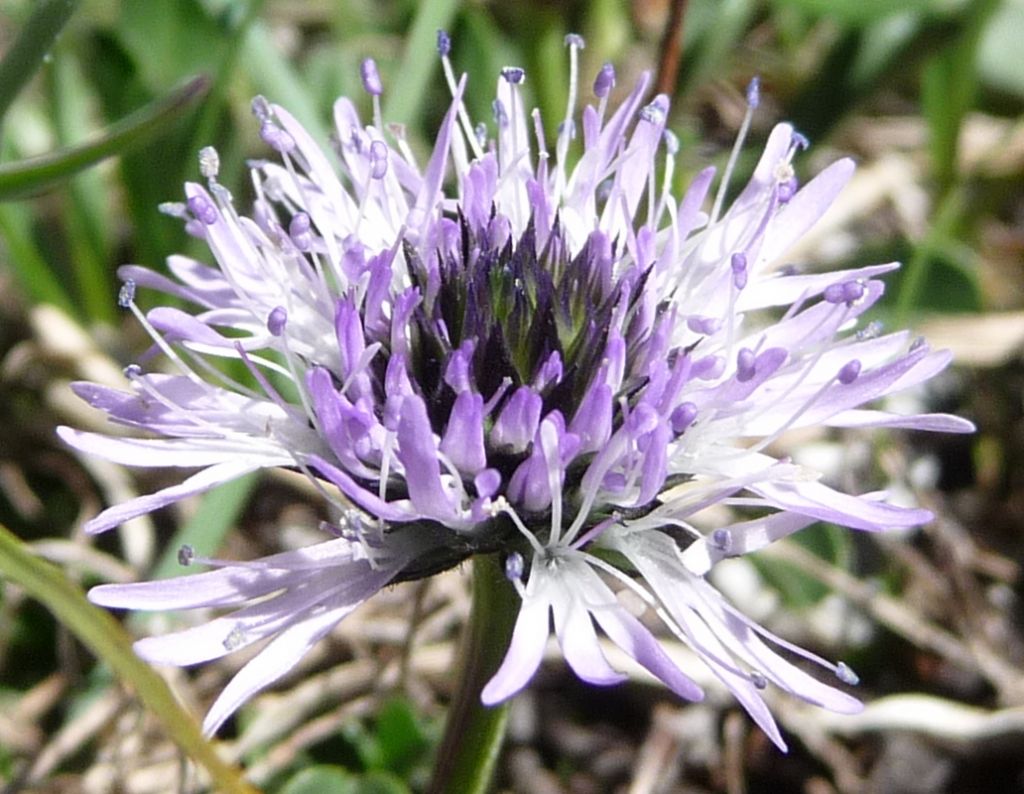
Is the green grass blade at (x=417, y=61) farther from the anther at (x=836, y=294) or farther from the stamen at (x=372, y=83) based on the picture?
the anther at (x=836, y=294)

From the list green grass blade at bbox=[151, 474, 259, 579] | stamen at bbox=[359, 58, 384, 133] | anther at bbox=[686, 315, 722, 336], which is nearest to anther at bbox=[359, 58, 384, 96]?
stamen at bbox=[359, 58, 384, 133]

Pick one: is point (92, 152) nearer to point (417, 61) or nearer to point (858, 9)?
point (417, 61)

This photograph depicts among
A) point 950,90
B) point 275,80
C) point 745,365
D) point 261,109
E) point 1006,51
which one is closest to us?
point 745,365

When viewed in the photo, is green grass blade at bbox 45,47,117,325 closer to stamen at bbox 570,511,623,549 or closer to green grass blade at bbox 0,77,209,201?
green grass blade at bbox 0,77,209,201

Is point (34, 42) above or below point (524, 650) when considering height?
above

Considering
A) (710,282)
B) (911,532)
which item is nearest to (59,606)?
(710,282)

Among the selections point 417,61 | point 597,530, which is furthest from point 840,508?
point 417,61

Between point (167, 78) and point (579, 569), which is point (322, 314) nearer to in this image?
point (579, 569)
